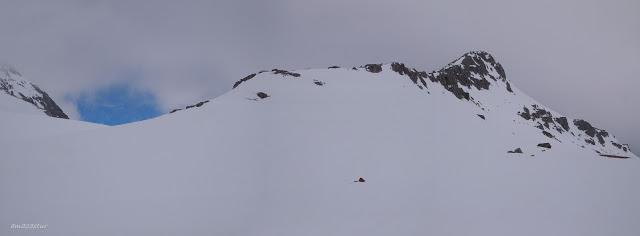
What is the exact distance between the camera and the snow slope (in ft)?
38.3

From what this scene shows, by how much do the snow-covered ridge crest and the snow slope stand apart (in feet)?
43.7

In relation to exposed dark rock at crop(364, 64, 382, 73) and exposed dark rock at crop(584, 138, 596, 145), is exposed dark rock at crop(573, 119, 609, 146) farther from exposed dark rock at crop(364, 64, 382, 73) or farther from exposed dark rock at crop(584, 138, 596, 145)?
exposed dark rock at crop(364, 64, 382, 73)

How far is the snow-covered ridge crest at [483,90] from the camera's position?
49.3 meters

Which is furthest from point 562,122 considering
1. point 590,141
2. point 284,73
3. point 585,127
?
point 284,73

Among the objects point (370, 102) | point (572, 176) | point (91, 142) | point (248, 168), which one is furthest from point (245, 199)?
point (370, 102)

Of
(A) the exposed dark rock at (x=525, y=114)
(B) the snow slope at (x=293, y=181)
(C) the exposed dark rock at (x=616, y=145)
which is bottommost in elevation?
(B) the snow slope at (x=293, y=181)

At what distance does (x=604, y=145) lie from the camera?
12031cm

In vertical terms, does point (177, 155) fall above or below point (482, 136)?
below

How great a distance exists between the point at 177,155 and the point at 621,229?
18254 mm

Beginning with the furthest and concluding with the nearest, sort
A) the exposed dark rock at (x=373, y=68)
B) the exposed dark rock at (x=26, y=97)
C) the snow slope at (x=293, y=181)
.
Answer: the exposed dark rock at (x=26, y=97)
the exposed dark rock at (x=373, y=68)
the snow slope at (x=293, y=181)

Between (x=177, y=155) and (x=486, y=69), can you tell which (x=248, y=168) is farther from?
(x=486, y=69)

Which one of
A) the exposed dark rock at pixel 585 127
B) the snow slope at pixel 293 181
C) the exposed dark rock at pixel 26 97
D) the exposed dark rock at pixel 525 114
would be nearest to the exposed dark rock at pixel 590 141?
the exposed dark rock at pixel 585 127

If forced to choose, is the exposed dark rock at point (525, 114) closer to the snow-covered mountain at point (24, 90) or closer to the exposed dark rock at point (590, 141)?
the exposed dark rock at point (590, 141)

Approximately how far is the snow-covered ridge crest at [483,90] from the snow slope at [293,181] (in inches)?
524
